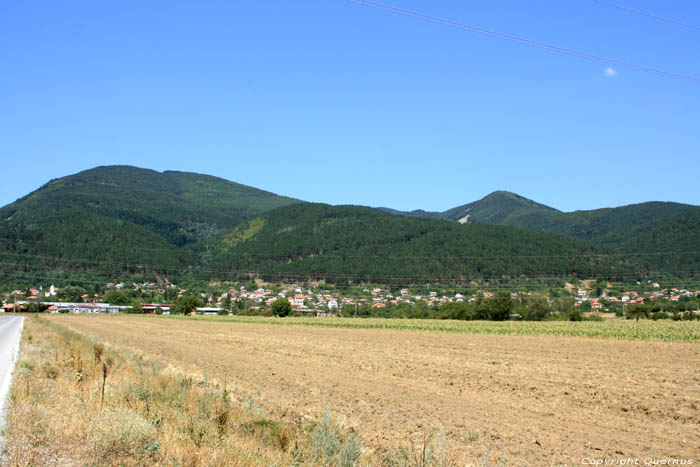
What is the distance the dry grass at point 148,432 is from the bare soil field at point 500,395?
202 cm

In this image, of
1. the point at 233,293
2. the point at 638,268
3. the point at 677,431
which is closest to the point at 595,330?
the point at 677,431

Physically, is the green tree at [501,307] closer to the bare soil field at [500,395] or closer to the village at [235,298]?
the village at [235,298]

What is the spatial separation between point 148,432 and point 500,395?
10.9 m

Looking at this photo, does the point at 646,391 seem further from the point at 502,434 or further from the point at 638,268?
the point at 638,268

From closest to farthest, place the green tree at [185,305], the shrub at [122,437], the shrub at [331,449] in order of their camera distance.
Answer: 1. the shrub at [122,437]
2. the shrub at [331,449]
3. the green tree at [185,305]

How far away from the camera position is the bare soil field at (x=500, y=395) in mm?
10523

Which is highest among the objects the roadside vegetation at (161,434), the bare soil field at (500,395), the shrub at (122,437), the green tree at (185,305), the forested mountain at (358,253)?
the forested mountain at (358,253)

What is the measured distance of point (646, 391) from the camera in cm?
1584

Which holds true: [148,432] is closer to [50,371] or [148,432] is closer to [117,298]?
[50,371]

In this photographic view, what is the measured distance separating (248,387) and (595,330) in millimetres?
34479

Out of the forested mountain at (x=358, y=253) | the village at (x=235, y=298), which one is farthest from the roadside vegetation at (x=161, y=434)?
the forested mountain at (x=358, y=253)

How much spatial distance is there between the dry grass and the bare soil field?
79.5 inches

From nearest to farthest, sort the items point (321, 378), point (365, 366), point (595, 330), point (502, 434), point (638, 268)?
1. point (502, 434)
2. point (321, 378)
3. point (365, 366)
4. point (595, 330)
5. point (638, 268)

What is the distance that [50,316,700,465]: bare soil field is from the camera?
10.5 metres
